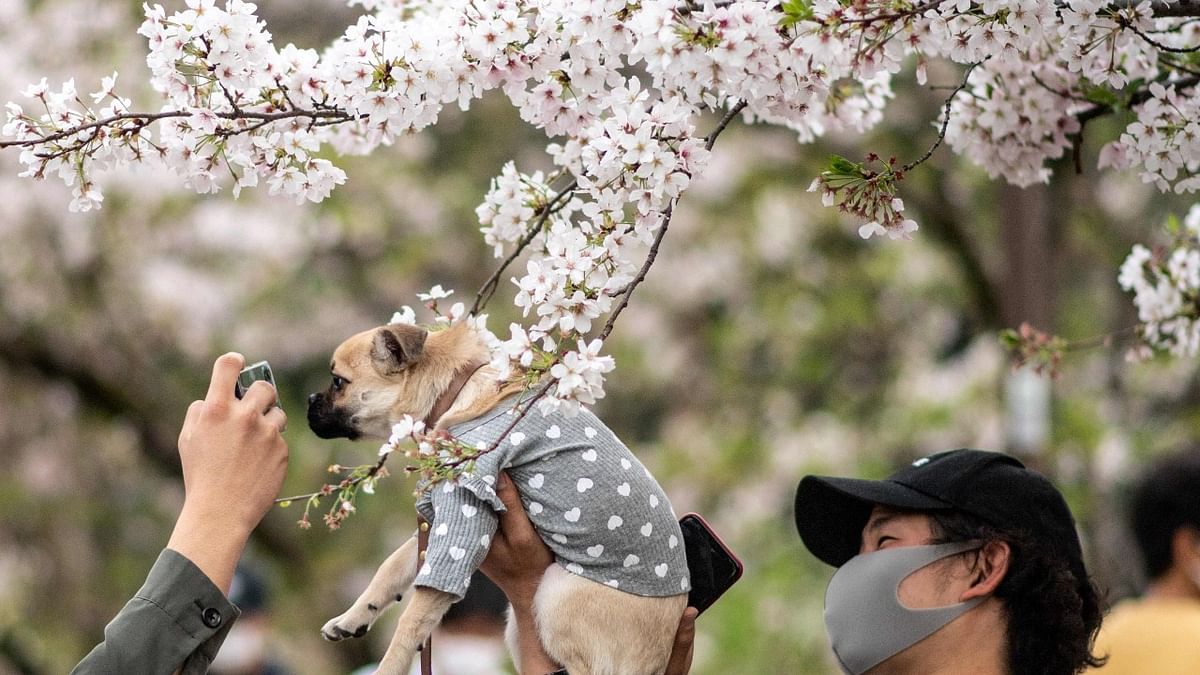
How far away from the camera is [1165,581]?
4438 mm

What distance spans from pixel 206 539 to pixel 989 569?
1677mm

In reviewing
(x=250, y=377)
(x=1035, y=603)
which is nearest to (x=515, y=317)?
(x=1035, y=603)

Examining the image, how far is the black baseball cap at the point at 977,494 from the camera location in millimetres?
2945

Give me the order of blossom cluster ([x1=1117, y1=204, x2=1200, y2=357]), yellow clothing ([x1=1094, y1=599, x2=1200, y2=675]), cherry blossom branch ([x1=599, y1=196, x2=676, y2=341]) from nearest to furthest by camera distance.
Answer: cherry blossom branch ([x1=599, y1=196, x2=676, y2=341]) → blossom cluster ([x1=1117, y1=204, x2=1200, y2=357]) → yellow clothing ([x1=1094, y1=599, x2=1200, y2=675])

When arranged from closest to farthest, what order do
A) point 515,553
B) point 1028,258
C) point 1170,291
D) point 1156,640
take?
Result: 1. point 515,553
2. point 1170,291
3. point 1156,640
4. point 1028,258

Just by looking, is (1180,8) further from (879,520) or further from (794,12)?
(879,520)

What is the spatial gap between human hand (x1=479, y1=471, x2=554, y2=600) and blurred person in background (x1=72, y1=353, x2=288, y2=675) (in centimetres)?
46

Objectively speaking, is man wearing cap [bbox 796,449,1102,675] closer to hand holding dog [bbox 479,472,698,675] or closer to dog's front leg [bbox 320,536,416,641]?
hand holding dog [bbox 479,472,698,675]

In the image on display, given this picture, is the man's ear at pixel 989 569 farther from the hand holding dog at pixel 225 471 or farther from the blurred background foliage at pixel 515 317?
the blurred background foliage at pixel 515 317

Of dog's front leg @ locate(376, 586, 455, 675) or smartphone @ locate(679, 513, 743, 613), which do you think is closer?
dog's front leg @ locate(376, 586, 455, 675)

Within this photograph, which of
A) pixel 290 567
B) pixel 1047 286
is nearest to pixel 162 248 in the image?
pixel 290 567

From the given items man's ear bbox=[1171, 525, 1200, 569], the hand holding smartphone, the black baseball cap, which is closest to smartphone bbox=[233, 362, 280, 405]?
the hand holding smartphone

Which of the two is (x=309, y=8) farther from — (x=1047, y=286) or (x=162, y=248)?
(x=1047, y=286)

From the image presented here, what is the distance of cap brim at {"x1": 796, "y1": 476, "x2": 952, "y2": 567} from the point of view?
308cm
